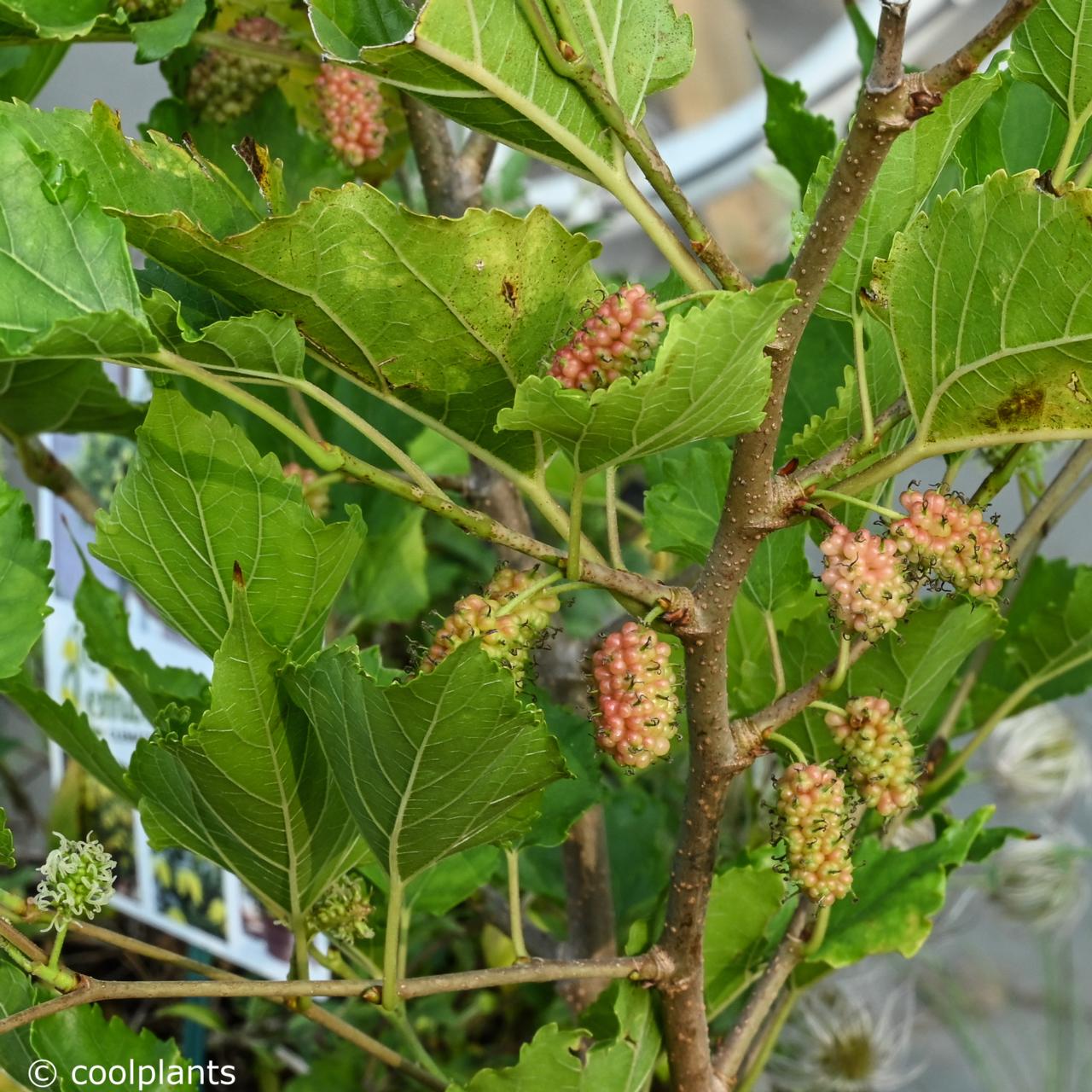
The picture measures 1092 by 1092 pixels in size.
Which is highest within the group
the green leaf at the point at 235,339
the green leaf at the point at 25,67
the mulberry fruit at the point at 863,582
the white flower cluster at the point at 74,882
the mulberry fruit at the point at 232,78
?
the green leaf at the point at 25,67

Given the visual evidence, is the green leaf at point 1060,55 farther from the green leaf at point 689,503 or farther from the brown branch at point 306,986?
the brown branch at point 306,986

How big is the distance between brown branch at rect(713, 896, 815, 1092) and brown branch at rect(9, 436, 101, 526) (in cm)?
31

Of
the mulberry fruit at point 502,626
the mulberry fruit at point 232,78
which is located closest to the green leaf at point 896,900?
the mulberry fruit at point 502,626

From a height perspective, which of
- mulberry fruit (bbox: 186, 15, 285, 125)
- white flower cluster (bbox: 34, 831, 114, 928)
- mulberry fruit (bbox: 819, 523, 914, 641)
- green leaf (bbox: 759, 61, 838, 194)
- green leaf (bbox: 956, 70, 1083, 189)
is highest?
mulberry fruit (bbox: 186, 15, 285, 125)

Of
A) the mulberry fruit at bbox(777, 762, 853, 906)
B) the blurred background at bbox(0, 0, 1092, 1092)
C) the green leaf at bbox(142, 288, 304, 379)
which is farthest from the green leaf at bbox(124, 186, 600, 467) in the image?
the blurred background at bbox(0, 0, 1092, 1092)

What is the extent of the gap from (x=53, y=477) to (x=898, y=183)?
0.37 m

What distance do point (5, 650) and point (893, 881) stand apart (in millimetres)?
258

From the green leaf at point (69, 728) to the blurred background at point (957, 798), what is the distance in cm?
46

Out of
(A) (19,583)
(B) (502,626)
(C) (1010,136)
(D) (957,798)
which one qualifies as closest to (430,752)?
(B) (502,626)

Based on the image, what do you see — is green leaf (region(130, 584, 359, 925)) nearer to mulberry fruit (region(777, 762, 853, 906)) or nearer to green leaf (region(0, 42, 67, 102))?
mulberry fruit (region(777, 762, 853, 906))

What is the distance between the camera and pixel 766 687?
43 cm

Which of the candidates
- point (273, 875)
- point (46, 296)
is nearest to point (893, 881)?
point (273, 875)

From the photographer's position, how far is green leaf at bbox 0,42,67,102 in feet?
1.49

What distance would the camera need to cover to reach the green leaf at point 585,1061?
34 cm
